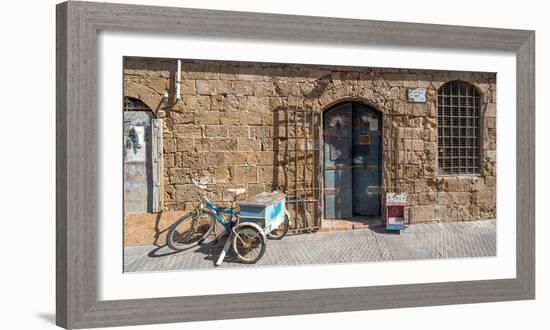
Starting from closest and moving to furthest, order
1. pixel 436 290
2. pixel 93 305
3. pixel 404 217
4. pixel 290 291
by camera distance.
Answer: pixel 93 305
pixel 290 291
pixel 436 290
pixel 404 217

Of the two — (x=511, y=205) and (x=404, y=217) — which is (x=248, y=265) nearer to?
(x=404, y=217)

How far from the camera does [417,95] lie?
598 cm

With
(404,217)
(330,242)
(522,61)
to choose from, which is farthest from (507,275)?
(522,61)

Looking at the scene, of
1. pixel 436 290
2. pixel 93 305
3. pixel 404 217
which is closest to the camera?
pixel 93 305

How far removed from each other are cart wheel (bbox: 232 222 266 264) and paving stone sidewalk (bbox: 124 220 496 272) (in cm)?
7

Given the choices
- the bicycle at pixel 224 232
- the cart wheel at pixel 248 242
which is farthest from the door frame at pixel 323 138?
the cart wheel at pixel 248 242

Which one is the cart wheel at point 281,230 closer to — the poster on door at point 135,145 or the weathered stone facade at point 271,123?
the weathered stone facade at point 271,123

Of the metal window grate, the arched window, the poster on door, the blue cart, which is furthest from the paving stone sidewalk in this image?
the metal window grate

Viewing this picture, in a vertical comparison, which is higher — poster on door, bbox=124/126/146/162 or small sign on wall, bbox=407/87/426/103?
small sign on wall, bbox=407/87/426/103

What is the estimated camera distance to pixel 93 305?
15.1ft

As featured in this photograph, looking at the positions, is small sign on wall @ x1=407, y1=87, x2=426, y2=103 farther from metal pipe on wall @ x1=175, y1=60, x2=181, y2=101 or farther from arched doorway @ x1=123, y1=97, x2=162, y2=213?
arched doorway @ x1=123, y1=97, x2=162, y2=213

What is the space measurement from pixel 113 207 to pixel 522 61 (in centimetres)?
450

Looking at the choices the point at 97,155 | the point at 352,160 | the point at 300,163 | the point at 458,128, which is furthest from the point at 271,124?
the point at 458,128

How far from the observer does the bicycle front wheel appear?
5.25 m
